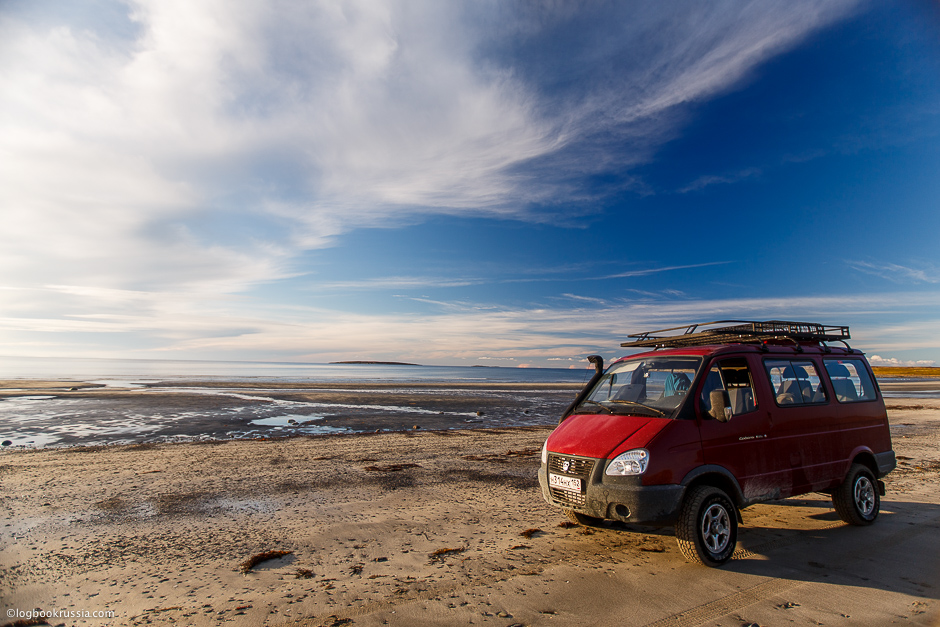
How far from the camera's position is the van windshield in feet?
18.4

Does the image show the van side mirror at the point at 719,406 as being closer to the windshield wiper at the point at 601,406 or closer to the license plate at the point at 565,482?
the windshield wiper at the point at 601,406

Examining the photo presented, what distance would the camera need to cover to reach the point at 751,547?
18.7ft

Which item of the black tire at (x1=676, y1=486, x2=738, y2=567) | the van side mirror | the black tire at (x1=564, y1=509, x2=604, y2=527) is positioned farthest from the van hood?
the black tire at (x1=564, y1=509, x2=604, y2=527)

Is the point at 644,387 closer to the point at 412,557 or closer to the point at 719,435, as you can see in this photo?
the point at 719,435

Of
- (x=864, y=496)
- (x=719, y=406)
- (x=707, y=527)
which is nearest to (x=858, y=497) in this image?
(x=864, y=496)

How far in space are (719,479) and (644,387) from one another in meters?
1.34

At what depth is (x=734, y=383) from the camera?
586cm

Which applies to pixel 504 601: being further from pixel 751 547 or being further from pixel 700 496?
pixel 751 547

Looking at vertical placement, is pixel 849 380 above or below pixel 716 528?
above

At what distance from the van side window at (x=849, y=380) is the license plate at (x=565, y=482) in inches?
172

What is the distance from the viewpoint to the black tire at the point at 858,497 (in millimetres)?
6418

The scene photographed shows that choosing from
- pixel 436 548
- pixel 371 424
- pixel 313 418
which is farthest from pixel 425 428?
pixel 436 548

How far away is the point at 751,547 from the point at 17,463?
47.6 ft

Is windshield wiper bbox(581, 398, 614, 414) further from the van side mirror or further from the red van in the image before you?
the van side mirror
